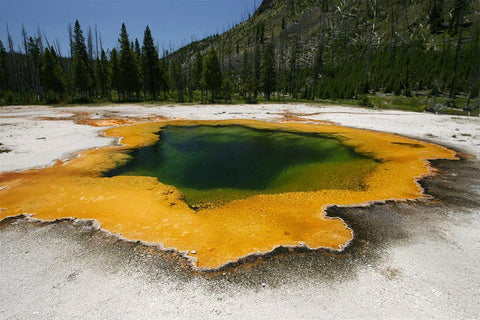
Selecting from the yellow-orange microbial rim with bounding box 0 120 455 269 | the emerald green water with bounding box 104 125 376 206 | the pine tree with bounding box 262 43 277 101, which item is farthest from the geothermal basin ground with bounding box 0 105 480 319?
the pine tree with bounding box 262 43 277 101

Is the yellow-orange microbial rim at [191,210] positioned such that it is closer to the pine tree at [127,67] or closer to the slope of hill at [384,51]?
the pine tree at [127,67]

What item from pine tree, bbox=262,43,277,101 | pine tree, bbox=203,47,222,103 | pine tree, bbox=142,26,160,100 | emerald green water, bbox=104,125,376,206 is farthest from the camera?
pine tree, bbox=262,43,277,101

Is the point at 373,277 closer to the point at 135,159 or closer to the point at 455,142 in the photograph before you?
the point at 135,159

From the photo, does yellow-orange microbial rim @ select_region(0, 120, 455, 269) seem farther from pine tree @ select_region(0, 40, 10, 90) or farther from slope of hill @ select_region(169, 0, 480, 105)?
pine tree @ select_region(0, 40, 10, 90)

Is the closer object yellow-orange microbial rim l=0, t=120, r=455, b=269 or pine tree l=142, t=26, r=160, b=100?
yellow-orange microbial rim l=0, t=120, r=455, b=269

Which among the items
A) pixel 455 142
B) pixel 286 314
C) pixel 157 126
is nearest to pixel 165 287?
pixel 286 314

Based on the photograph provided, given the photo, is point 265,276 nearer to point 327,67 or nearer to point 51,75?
point 51,75
